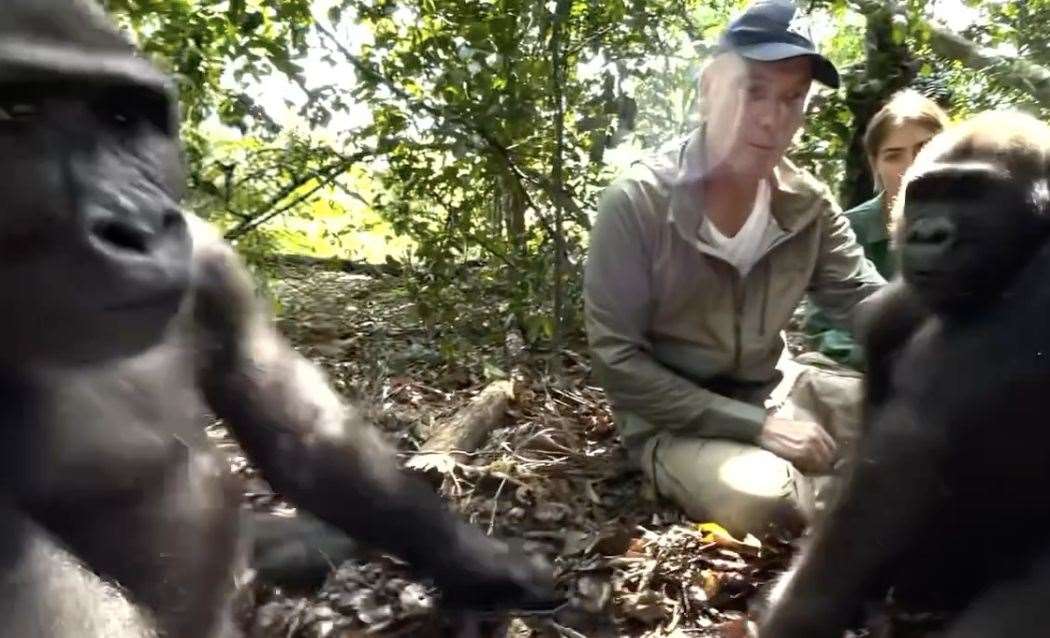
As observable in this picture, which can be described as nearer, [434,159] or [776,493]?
[776,493]

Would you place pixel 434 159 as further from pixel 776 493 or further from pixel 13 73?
pixel 13 73

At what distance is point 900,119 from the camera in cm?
299

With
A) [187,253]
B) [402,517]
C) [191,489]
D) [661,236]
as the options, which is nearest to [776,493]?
[661,236]

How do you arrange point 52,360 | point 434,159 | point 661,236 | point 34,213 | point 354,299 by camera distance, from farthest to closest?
point 354,299 < point 434,159 < point 661,236 < point 52,360 < point 34,213

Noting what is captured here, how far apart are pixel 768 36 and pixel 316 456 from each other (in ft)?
4.96

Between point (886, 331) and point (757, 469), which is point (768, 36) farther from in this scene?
point (757, 469)

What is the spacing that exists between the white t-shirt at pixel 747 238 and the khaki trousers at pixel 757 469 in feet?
1.26

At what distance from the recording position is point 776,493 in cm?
Result: 291

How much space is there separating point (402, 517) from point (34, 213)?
105cm

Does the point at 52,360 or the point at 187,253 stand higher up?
the point at 187,253

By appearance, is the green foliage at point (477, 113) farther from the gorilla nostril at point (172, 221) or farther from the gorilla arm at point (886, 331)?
the gorilla nostril at point (172, 221)

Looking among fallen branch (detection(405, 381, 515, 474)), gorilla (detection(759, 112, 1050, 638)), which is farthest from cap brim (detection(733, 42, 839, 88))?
fallen branch (detection(405, 381, 515, 474))

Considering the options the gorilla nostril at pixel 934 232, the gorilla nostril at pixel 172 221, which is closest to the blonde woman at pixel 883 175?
the gorilla nostril at pixel 934 232

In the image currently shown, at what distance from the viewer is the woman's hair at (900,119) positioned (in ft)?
9.49
